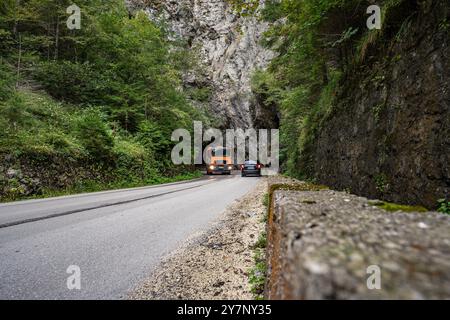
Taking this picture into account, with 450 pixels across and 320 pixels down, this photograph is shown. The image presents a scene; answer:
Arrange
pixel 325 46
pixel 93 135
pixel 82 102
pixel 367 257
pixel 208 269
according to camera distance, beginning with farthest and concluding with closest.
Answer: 1. pixel 82 102
2. pixel 93 135
3. pixel 325 46
4. pixel 208 269
5. pixel 367 257

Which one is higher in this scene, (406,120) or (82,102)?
(82,102)

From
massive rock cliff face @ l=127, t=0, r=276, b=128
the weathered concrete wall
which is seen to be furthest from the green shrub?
massive rock cliff face @ l=127, t=0, r=276, b=128

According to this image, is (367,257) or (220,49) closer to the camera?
(367,257)

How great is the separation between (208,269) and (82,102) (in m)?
18.0

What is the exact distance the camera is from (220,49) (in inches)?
1449

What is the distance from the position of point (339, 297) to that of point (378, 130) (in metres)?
4.22

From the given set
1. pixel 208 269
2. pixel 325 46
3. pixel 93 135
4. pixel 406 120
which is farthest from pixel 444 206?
pixel 93 135

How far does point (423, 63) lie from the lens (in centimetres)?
308

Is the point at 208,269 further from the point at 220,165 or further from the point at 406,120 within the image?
the point at 220,165

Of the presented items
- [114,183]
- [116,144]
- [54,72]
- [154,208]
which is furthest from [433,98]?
[54,72]

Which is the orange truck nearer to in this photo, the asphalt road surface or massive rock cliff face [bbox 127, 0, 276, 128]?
massive rock cliff face [bbox 127, 0, 276, 128]

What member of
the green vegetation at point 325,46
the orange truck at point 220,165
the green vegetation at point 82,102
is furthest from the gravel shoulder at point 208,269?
the orange truck at point 220,165

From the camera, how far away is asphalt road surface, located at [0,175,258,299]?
214 centimetres
